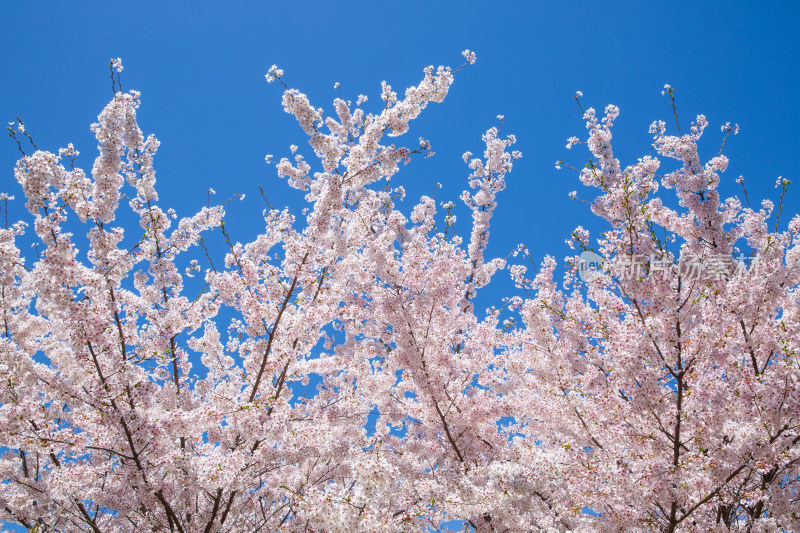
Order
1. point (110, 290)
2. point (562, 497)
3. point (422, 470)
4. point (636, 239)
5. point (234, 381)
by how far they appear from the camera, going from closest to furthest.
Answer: point (110, 290) → point (636, 239) → point (562, 497) → point (422, 470) → point (234, 381)

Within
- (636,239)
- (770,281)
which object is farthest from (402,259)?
(770,281)

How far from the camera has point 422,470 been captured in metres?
7.48

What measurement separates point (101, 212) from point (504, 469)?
19.6 ft

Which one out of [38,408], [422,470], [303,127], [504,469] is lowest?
[504,469]

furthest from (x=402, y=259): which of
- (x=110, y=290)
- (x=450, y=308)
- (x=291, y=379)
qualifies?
(x=110, y=290)

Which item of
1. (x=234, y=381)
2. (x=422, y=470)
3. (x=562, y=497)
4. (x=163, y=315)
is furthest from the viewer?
(x=234, y=381)

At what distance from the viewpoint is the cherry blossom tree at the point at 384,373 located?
5215 millimetres

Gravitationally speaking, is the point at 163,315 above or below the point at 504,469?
above

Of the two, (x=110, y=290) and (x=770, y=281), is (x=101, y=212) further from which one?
(x=770, y=281)

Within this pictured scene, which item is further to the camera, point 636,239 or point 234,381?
point 234,381

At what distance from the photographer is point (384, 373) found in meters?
8.71

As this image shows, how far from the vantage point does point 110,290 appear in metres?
5.31

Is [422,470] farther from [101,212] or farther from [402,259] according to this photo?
[101,212]

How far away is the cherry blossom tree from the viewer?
5.21 metres
